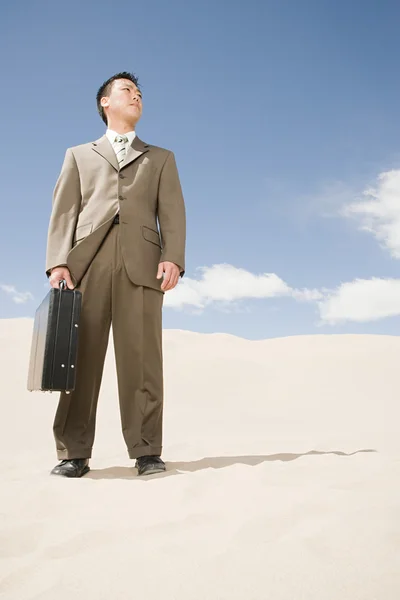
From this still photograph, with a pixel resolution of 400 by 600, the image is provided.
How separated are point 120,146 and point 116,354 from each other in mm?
1377

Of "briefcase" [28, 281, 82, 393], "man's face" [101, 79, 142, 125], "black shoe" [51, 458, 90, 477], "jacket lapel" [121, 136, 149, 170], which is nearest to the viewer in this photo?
"briefcase" [28, 281, 82, 393]

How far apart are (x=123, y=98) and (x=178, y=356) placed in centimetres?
870

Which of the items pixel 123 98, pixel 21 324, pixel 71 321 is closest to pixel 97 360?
pixel 71 321

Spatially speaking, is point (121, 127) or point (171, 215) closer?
point (171, 215)

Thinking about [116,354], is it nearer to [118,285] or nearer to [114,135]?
[118,285]

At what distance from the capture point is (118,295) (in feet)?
10.5

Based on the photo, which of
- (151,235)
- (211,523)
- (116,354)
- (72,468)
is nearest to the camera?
(211,523)

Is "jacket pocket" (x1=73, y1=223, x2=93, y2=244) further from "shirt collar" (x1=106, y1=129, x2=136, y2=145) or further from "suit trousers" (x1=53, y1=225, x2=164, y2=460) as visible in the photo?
"shirt collar" (x1=106, y1=129, x2=136, y2=145)

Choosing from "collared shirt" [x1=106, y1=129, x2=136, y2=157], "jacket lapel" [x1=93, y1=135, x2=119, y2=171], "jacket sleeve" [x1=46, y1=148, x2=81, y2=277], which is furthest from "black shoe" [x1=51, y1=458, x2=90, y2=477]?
"collared shirt" [x1=106, y1=129, x2=136, y2=157]

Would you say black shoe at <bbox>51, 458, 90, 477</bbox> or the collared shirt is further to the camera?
the collared shirt

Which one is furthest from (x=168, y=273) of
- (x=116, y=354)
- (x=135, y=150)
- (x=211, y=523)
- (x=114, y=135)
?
(x=211, y=523)

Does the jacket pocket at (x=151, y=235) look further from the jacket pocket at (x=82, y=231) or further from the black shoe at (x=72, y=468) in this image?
the black shoe at (x=72, y=468)

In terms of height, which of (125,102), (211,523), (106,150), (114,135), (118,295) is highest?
(125,102)

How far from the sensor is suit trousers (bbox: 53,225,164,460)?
10.3ft
